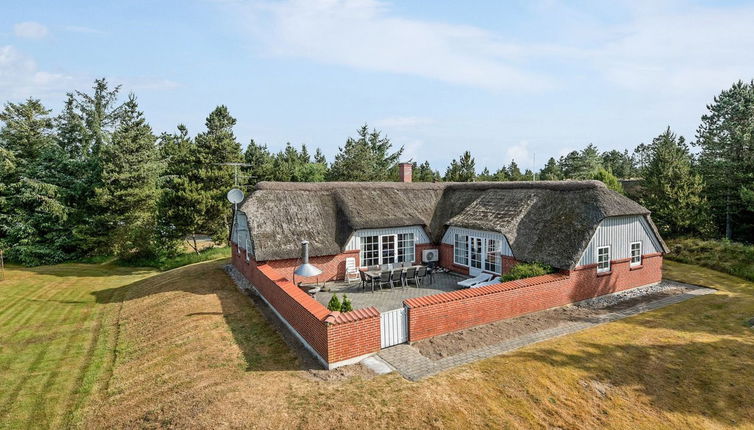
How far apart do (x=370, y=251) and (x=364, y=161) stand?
88.3 feet

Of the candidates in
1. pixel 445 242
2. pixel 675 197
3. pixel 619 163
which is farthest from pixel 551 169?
pixel 445 242

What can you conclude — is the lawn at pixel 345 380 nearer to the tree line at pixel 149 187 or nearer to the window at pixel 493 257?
the window at pixel 493 257

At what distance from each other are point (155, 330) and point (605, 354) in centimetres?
1445

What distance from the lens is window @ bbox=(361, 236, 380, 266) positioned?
18.9 meters

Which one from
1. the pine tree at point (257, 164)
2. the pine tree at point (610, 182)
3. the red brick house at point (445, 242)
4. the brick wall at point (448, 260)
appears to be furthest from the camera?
the pine tree at point (257, 164)

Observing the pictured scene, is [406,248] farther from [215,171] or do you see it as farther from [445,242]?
[215,171]

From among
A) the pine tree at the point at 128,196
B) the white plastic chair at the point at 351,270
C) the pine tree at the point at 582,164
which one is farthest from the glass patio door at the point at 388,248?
the pine tree at the point at 582,164

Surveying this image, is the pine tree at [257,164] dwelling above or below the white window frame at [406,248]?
above

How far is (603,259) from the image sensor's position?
616 inches

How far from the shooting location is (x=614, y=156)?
87500mm

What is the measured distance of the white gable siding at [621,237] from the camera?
15.2m

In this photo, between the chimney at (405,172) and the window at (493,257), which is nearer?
the window at (493,257)

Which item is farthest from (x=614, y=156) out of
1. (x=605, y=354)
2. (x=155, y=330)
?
(x=155, y=330)

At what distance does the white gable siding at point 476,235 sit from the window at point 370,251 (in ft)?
12.1
